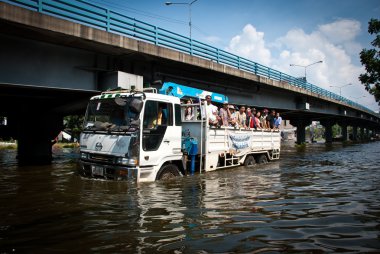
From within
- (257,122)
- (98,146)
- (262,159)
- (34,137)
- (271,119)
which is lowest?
(262,159)

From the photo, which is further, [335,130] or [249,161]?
[335,130]

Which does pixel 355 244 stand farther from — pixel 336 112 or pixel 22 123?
pixel 336 112

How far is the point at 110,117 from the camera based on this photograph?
8789 millimetres

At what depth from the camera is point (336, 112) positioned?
155ft

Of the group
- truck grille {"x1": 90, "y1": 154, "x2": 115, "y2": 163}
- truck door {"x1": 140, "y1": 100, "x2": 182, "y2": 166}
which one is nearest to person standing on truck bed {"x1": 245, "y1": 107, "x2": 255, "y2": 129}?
truck door {"x1": 140, "y1": 100, "x2": 182, "y2": 166}

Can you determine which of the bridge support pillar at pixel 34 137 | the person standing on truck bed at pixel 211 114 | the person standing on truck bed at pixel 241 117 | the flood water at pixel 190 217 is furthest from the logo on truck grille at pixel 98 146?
the bridge support pillar at pixel 34 137

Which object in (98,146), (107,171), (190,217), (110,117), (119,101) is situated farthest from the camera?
(110,117)

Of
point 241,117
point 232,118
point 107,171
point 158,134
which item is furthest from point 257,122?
point 107,171

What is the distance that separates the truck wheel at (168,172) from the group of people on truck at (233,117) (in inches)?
89.2

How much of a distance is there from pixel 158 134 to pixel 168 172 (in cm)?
122

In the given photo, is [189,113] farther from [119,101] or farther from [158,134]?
→ [119,101]

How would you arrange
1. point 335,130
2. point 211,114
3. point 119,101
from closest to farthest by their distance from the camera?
point 119,101, point 211,114, point 335,130

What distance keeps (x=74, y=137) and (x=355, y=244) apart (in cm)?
5712

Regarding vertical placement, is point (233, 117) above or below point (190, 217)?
above
